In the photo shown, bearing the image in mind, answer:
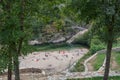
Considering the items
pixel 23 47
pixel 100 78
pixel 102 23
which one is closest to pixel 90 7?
pixel 102 23

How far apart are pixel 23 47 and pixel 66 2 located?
187 centimetres

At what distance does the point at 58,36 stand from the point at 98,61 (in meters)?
14.1

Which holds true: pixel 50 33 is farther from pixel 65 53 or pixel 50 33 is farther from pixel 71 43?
pixel 65 53

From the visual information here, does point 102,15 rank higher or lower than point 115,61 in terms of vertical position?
higher

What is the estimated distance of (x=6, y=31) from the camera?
8164mm

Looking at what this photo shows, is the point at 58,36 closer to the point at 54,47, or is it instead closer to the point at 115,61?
the point at 54,47

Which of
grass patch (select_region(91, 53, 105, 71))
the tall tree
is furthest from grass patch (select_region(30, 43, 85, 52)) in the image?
the tall tree

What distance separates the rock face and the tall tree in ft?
69.6

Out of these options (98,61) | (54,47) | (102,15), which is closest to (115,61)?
(98,61)

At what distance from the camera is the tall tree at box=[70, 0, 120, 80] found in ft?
27.9

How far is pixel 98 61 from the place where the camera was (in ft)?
64.3

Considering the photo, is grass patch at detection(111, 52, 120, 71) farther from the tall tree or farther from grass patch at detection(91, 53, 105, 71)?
the tall tree

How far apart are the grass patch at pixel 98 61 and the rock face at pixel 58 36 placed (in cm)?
1059

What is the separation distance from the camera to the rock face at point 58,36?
3178 cm
